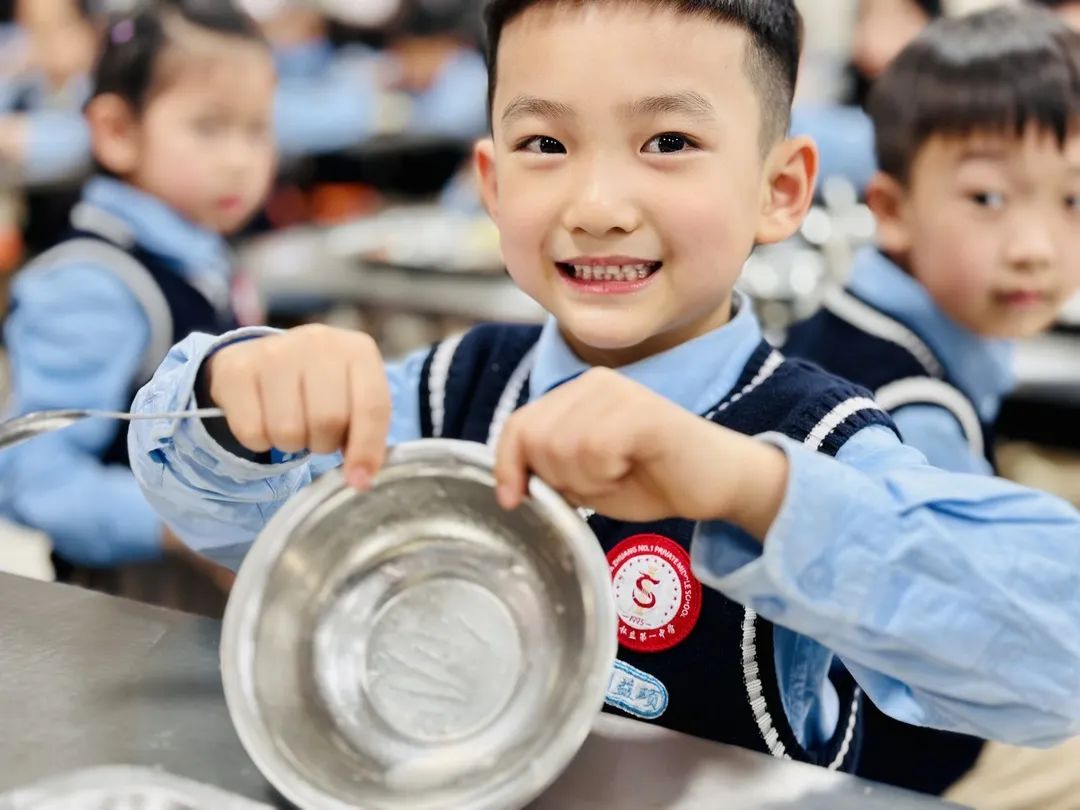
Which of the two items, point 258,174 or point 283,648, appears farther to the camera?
point 258,174

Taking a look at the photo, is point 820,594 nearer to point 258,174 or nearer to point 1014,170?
point 1014,170

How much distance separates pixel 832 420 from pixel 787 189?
22 cm

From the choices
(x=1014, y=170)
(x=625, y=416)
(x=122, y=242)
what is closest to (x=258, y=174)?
(x=122, y=242)

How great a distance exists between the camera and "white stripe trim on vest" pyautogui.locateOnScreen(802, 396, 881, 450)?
0.79 m

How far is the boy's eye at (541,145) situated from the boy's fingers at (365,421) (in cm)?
23

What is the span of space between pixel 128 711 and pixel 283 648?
118 millimetres

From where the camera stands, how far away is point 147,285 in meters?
1.53

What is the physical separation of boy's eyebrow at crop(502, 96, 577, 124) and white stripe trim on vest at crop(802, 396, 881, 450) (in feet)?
0.89

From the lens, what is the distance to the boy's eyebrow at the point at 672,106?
0.75m

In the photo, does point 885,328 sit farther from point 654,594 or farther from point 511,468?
point 511,468

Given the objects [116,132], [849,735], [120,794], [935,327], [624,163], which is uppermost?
[624,163]

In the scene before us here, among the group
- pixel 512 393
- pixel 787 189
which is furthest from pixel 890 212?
pixel 512 393

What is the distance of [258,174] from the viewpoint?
1.84 m

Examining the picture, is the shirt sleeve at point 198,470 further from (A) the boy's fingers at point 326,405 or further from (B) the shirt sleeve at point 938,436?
(B) the shirt sleeve at point 938,436
